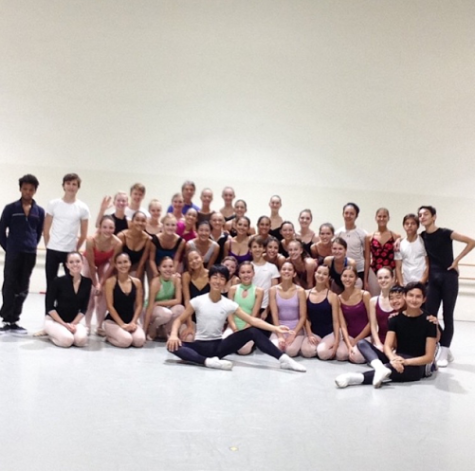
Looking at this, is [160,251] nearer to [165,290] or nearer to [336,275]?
[165,290]

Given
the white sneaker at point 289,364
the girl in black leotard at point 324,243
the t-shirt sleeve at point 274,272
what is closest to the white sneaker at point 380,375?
the white sneaker at point 289,364

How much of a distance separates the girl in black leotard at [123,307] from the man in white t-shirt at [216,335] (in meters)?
0.54

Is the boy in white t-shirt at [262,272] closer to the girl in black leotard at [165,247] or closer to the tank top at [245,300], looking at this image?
the tank top at [245,300]

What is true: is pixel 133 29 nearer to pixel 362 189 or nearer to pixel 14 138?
pixel 14 138

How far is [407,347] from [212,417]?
1755 mm

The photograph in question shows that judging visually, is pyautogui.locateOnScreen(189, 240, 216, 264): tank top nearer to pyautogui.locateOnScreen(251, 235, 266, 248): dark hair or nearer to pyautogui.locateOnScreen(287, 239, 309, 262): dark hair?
pyautogui.locateOnScreen(251, 235, 266, 248): dark hair

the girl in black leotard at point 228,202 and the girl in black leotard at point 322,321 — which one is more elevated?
the girl in black leotard at point 228,202

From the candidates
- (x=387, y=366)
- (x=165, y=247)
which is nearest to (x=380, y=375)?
(x=387, y=366)

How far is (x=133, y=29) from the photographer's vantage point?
7.52 m

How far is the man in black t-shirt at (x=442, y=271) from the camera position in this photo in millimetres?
4906

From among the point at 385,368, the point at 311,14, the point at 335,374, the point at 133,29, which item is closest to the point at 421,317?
the point at 385,368

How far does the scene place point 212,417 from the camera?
3.10 metres

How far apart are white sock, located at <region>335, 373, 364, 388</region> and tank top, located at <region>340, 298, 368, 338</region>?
2.80 feet

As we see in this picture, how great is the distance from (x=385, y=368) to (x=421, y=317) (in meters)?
0.46
